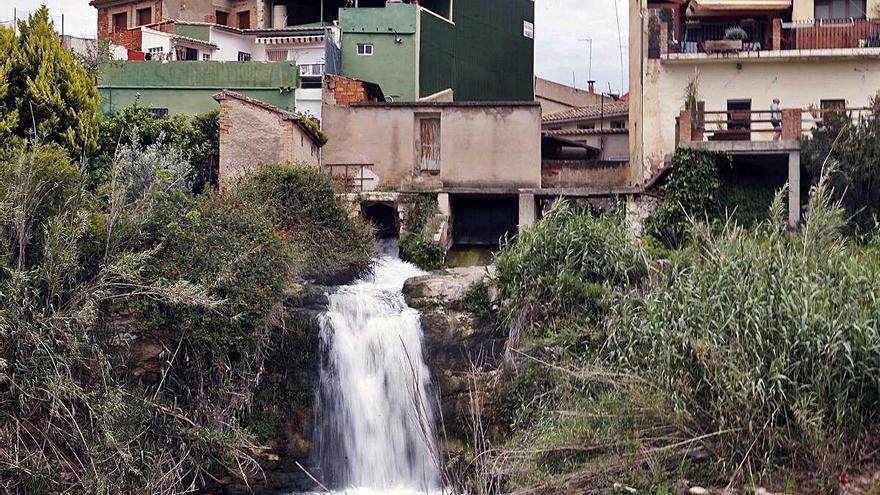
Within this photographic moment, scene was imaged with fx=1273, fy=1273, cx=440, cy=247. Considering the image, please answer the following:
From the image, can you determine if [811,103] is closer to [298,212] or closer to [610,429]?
[298,212]

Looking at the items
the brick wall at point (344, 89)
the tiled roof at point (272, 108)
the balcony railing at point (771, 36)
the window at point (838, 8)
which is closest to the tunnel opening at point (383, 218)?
the tiled roof at point (272, 108)

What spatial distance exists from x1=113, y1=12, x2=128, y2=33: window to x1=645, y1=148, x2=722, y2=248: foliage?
24465mm

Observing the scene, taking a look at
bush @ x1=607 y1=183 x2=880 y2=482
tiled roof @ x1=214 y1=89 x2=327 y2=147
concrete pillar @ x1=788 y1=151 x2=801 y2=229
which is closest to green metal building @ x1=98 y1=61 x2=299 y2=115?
tiled roof @ x1=214 y1=89 x2=327 y2=147

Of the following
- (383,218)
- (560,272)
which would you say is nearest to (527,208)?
(383,218)

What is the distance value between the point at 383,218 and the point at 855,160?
39.6 ft

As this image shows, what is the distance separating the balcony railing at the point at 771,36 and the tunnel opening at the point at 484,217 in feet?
18.0

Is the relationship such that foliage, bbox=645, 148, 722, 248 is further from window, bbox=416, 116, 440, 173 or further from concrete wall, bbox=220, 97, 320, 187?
concrete wall, bbox=220, 97, 320, 187

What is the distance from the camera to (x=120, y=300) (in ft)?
74.8

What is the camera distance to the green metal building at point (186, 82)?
36.3 metres

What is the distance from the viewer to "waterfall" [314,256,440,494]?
23.5 meters

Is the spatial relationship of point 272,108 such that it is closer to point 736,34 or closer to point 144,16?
point 736,34

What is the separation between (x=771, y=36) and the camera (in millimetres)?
32750

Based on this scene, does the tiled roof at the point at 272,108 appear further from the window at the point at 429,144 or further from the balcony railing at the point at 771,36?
the balcony railing at the point at 771,36

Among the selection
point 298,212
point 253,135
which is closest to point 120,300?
point 298,212
